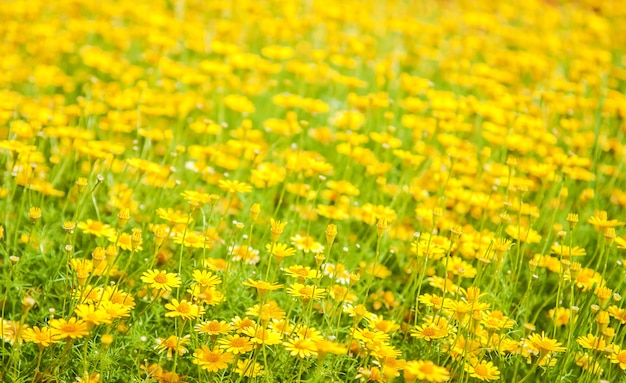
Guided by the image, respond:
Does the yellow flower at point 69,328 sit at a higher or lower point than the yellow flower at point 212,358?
higher

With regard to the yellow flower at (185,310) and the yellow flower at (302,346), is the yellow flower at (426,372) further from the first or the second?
the yellow flower at (185,310)

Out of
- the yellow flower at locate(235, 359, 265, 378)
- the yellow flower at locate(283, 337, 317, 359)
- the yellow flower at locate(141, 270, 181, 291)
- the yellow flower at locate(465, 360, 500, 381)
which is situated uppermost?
the yellow flower at locate(141, 270, 181, 291)

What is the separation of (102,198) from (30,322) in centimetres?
74

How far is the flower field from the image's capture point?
6.69ft

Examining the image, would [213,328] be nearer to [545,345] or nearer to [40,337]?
[40,337]

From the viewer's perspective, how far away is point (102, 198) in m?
2.86

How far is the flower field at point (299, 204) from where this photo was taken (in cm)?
204

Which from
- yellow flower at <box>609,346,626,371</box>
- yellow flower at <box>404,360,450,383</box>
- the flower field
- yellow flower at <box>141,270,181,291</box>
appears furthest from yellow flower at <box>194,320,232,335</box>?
yellow flower at <box>609,346,626,371</box>

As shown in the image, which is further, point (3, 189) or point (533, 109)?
point (533, 109)

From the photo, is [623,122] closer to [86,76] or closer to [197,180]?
[197,180]

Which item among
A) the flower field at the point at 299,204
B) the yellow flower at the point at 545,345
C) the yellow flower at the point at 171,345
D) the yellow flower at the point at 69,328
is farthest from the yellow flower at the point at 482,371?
the yellow flower at the point at 69,328

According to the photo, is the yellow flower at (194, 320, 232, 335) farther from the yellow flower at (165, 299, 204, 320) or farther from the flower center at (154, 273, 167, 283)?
the flower center at (154, 273, 167, 283)

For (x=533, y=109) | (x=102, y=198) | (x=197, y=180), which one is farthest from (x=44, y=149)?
(x=533, y=109)

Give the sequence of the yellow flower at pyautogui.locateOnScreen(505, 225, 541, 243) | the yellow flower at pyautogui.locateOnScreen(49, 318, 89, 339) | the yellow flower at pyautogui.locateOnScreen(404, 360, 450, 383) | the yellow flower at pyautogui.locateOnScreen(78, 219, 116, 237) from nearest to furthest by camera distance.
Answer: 1. the yellow flower at pyautogui.locateOnScreen(404, 360, 450, 383)
2. the yellow flower at pyautogui.locateOnScreen(49, 318, 89, 339)
3. the yellow flower at pyautogui.locateOnScreen(78, 219, 116, 237)
4. the yellow flower at pyautogui.locateOnScreen(505, 225, 541, 243)
